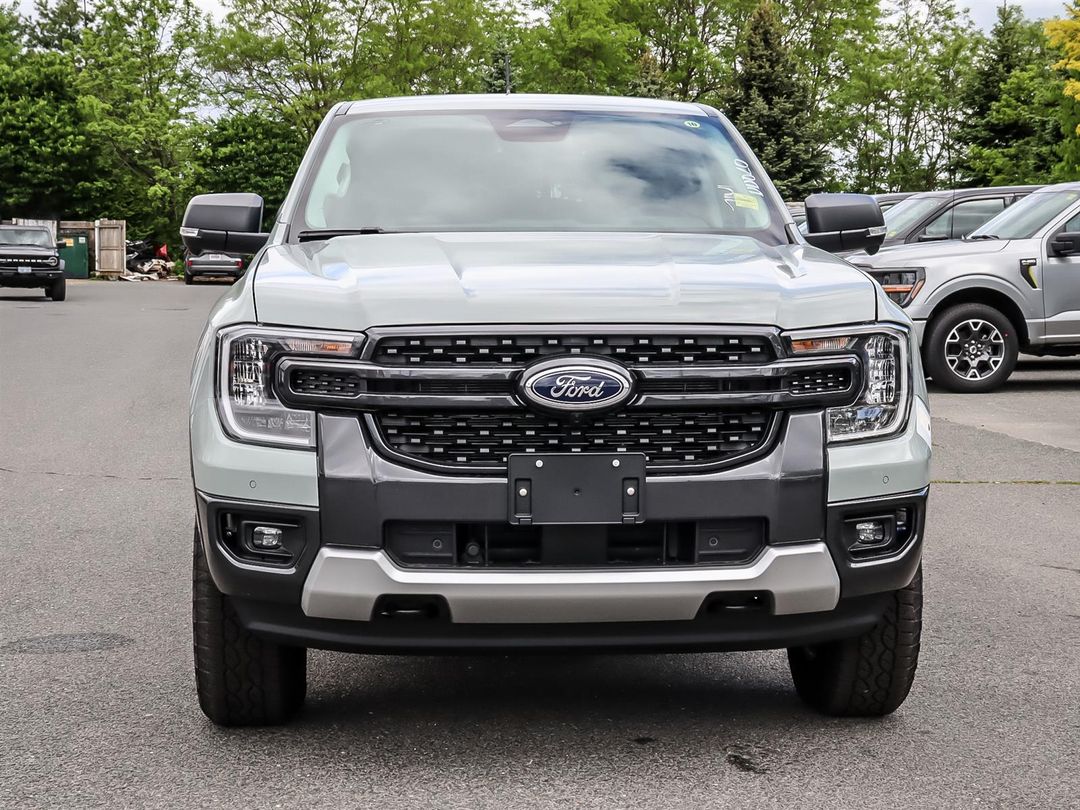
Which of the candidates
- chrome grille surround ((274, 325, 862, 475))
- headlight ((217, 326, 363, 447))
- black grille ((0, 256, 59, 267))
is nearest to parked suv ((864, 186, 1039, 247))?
chrome grille surround ((274, 325, 862, 475))

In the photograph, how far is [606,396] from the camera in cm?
363

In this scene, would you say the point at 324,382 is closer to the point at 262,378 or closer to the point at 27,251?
the point at 262,378

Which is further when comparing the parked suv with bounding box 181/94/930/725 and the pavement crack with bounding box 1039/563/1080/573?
the pavement crack with bounding box 1039/563/1080/573

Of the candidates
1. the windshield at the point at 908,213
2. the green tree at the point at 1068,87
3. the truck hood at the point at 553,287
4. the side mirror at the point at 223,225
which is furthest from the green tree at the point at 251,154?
the truck hood at the point at 553,287

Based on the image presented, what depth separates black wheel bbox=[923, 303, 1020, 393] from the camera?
13523 millimetres

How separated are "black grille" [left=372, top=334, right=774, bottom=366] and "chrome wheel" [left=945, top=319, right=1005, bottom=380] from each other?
10.3 meters

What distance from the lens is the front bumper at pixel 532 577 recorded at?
3.61 metres

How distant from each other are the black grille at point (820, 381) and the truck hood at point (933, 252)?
1016 centimetres

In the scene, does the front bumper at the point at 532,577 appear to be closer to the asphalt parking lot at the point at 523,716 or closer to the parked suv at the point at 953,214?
the asphalt parking lot at the point at 523,716

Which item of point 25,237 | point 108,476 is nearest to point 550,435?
point 108,476

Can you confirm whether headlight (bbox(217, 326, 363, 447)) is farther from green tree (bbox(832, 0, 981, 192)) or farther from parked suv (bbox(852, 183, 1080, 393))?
green tree (bbox(832, 0, 981, 192))

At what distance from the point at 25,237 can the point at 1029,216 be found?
25889mm

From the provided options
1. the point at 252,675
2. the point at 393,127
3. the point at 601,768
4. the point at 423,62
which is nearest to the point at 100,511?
the point at 393,127

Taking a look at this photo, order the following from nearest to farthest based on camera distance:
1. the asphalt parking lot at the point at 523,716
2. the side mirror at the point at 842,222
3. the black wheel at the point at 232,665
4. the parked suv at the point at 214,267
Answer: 1. the asphalt parking lot at the point at 523,716
2. the black wheel at the point at 232,665
3. the side mirror at the point at 842,222
4. the parked suv at the point at 214,267
